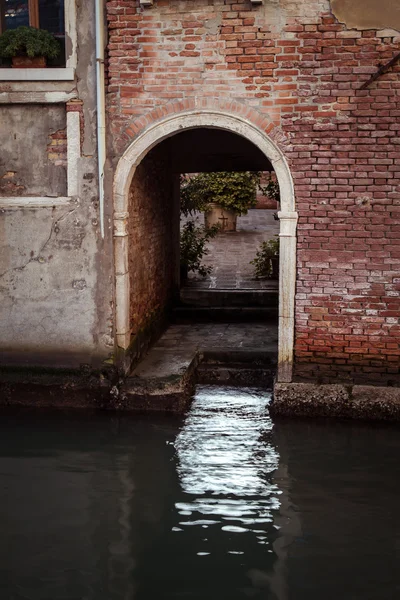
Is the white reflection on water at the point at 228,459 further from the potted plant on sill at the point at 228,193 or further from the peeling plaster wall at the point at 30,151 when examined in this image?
the potted plant on sill at the point at 228,193

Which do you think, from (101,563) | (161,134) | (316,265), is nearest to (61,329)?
(161,134)

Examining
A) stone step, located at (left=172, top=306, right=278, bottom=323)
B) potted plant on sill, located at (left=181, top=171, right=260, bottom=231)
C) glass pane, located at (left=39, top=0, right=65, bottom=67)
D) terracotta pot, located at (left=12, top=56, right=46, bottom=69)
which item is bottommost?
stone step, located at (left=172, top=306, right=278, bottom=323)

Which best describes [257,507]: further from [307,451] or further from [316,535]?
[307,451]

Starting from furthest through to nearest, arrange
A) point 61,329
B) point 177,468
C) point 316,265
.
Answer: point 61,329, point 316,265, point 177,468

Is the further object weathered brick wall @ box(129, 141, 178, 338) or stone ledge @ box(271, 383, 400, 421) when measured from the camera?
weathered brick wall @ box(129, 141, 178, 338)

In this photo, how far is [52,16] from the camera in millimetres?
7508

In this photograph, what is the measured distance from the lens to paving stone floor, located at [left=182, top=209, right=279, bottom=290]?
12336 millimetres

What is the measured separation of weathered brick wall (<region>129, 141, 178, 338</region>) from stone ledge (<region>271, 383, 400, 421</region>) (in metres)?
1.89

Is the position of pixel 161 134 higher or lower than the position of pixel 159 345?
higher

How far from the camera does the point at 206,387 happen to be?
330 inches

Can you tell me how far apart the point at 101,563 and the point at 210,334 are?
17.1ft

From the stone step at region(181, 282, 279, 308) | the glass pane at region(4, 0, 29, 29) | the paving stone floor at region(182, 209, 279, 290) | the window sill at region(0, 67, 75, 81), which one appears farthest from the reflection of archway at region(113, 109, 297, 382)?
the paving stone floor at region(182, 209, 279, 290)

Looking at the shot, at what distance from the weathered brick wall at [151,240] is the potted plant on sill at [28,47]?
1.57 m

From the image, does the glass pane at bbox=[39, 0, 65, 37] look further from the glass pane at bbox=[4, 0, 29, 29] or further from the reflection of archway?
the reflection of archway
